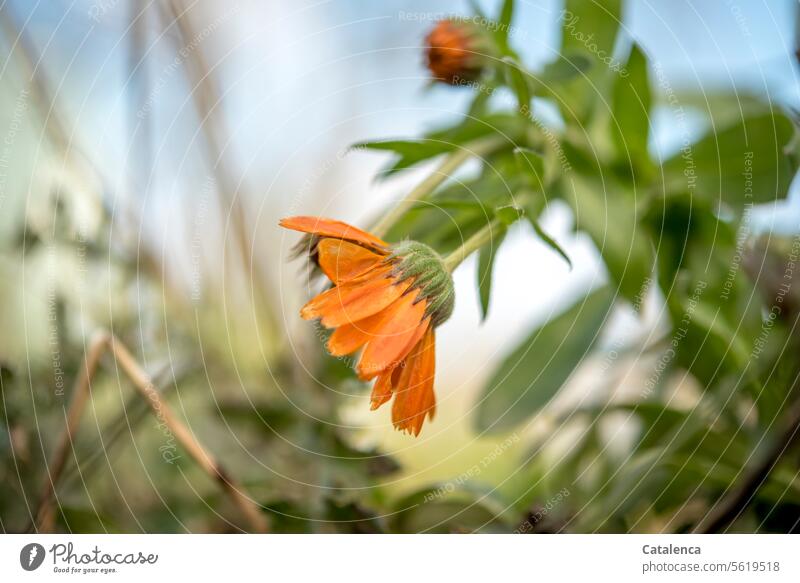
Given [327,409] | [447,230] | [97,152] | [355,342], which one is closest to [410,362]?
[355,342]

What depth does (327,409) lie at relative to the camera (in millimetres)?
723

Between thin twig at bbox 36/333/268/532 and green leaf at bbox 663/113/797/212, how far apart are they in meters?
0.44

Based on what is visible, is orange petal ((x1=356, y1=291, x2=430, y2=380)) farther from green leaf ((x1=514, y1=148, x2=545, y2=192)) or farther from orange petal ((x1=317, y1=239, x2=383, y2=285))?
green leaf ((x1=514, y1=148, x2=545, y2=192))

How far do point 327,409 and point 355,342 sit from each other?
10.6 inches

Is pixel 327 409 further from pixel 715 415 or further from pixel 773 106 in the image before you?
pixel 773 106

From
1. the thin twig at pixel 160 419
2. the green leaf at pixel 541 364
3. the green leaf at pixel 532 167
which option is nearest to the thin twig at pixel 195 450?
the thin twig at pixel 160 419

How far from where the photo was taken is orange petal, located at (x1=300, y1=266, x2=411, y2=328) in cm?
46

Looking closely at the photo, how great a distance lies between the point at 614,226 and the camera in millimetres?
619

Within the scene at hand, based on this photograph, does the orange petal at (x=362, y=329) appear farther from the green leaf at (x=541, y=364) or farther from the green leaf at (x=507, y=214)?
the green leaf at (x=541, y=364)
